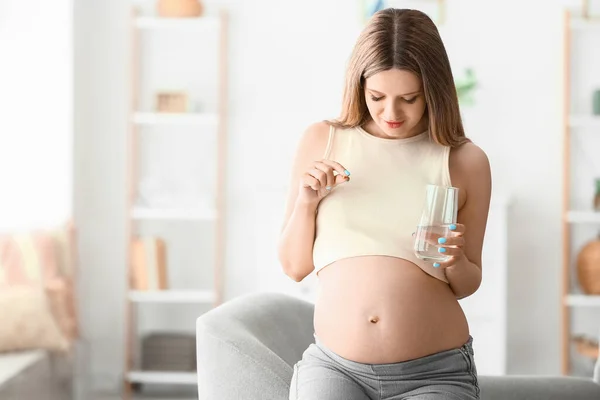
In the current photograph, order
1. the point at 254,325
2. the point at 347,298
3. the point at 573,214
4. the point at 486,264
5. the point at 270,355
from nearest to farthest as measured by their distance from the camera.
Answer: the point at 347,298 → the point at 270,355 → the point at 254,325 → the point at 486,264 → the point at 573,214

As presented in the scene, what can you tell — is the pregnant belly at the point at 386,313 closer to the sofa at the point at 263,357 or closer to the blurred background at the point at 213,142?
the sofa at the point at 263,357

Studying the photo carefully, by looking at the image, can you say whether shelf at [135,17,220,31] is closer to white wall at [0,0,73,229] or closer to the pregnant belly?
white wall at [0,0,73,229]

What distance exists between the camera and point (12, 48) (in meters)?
4.57

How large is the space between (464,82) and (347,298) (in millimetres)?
2885

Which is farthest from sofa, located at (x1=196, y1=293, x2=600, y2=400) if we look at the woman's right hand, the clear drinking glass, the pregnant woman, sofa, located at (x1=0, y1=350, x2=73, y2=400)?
sofa, located at (x1=0, y1=350, x2=73, y2=400)

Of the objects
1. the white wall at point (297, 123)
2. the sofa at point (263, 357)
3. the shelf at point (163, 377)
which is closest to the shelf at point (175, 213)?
the white wall at point (297, 123)

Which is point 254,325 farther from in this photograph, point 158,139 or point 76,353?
point 158,139

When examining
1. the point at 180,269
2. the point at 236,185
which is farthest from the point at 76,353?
the point at 236,185

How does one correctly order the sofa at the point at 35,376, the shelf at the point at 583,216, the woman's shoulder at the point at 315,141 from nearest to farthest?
the woman's shoulder at the point at 315,141, the sofa at the point at 35,376, the shelf at the point at 583,216

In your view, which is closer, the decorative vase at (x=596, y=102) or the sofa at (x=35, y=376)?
the sofa at (x=35, y=376)

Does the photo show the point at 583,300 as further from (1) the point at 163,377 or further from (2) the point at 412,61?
(2) the point at 412,61

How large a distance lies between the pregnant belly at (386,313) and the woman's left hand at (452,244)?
0.09 m

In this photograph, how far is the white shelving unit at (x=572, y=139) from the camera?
4.67 meters

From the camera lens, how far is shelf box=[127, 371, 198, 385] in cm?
461
